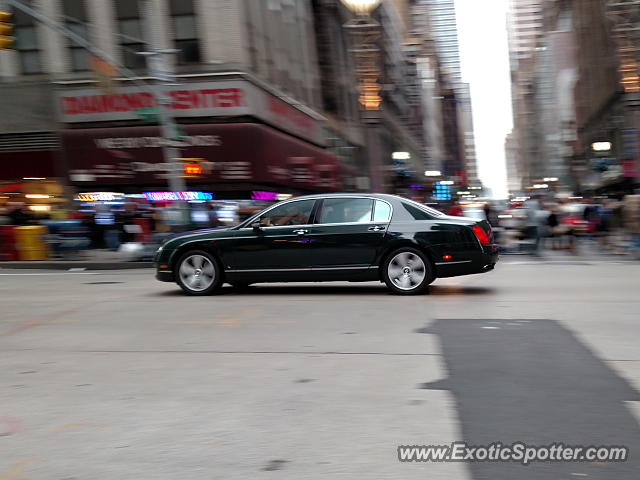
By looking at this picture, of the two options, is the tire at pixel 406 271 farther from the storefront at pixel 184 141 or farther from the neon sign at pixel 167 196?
the neon sign at pixel 167 196

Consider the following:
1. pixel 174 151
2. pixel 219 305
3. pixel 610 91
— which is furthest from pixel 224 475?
pixel 610 91

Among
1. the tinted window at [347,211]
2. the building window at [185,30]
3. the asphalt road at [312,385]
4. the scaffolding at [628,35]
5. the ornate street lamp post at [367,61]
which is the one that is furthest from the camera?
the building window at [185,30]

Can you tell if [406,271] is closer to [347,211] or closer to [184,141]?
[347,211]

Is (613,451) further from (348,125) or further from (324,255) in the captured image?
(348,125)

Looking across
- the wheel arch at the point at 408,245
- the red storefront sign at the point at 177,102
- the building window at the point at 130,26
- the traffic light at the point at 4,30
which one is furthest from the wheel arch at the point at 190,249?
the building window at the point at 130,26

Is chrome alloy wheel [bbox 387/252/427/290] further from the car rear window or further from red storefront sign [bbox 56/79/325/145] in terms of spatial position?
red storefront sign [bbox 56/79/325/145]

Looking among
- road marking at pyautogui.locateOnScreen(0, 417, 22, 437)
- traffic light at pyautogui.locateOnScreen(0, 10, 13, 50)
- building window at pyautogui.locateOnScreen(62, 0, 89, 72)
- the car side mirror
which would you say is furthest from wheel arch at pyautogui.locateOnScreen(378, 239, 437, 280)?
building window at pyautogui.locateOnScreen(62, 0, 89, 72)

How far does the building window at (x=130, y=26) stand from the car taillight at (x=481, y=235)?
22975 mm

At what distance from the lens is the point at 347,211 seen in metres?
10.4

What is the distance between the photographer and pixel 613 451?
3658 millimetres

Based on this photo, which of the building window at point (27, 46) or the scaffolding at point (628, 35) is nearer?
the scaffolding at point (628, 35)

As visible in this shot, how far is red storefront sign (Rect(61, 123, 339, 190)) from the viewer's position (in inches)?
1113

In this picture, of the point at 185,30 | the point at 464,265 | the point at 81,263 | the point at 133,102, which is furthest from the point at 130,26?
the point at 464,265

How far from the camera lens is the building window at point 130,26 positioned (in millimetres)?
29391
